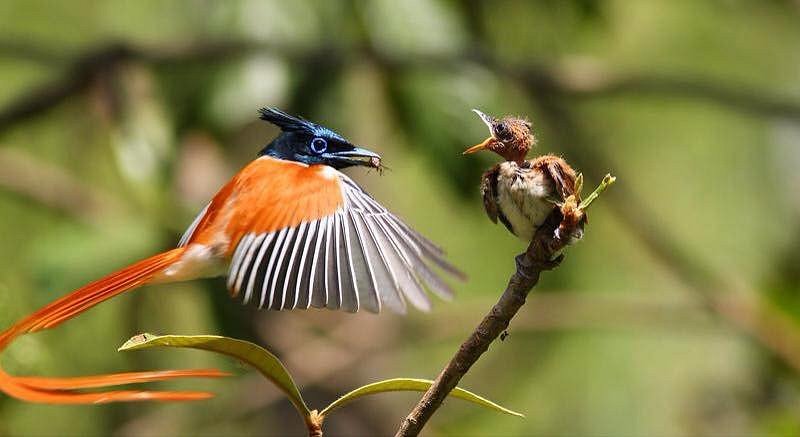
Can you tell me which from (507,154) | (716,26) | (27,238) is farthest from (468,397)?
(716,26)

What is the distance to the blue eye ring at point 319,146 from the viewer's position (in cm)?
150

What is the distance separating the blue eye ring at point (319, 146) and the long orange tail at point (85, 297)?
27 centimetres

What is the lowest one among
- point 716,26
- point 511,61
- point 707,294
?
point 707,294

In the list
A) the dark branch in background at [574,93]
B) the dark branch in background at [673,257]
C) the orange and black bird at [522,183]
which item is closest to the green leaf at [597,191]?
the orange and black bird at [522,183]

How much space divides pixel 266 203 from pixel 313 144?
16cm

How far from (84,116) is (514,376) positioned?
4.68ft

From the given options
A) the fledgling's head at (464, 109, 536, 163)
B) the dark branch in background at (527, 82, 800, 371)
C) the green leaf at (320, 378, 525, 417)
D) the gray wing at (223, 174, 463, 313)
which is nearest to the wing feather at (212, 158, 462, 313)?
the gray wing at (223, 174, 463, 313)

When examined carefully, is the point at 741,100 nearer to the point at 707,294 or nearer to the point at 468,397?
the point at 707,294

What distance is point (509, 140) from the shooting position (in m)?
1.01

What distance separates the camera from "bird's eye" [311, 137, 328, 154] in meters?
1.50

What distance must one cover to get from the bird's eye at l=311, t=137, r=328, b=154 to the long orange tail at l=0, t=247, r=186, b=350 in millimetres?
266

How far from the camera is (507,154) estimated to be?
1.01 m

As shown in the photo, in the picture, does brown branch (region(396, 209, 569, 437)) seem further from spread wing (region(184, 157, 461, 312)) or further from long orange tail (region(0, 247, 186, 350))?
long orange tail (region(0, 247, 186, 350))

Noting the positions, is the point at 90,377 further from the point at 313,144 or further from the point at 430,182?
the point at 430,182
